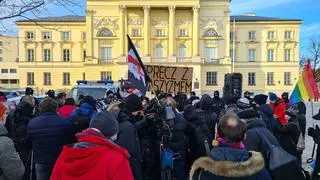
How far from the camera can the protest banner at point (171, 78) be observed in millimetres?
11906

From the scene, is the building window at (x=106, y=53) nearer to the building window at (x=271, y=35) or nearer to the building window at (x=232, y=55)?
the building window at (x=232, y=55)

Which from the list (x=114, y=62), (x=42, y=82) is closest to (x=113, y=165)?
(x=114, y=62)

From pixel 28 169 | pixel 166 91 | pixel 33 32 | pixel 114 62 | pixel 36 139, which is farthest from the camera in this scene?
pixel 33 32

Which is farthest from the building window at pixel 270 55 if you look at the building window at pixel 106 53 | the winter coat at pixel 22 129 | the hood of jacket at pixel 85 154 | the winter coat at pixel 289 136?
the hood of jacket at pixel 85 154

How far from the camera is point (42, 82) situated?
82.2 m

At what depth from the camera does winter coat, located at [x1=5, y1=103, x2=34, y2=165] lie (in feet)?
25.3

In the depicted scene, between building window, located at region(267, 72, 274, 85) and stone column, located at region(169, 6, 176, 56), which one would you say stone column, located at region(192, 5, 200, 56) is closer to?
stone column, located at region(169, 6, 176, 56)

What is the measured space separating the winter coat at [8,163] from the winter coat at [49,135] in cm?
126

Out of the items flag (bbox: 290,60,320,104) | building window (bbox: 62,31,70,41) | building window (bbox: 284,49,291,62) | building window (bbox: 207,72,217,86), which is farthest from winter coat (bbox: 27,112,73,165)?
building window (bbox: 284,49,291,62)

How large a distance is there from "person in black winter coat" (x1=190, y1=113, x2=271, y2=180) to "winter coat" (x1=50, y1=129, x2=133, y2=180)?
60 centimetres

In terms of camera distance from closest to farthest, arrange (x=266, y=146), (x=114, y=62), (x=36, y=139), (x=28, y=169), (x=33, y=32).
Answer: (x=266, y=146) < (x=36, y=139) < (x=28, y=169) < (x=114, y=62) < (x=33, y=32)

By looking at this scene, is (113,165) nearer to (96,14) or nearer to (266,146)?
(266,146)

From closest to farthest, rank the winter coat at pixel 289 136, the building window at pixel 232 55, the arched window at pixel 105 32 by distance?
the winter coat at pixel 289 136 < the arched window at pixel 105 32 < the building window at pixel 232 55

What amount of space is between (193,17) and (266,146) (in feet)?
240
